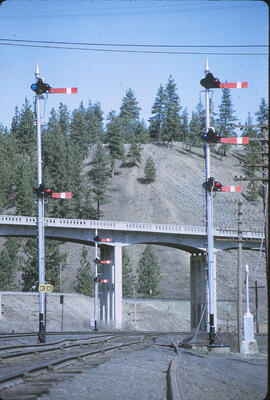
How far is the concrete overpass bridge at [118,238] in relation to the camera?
85.8m

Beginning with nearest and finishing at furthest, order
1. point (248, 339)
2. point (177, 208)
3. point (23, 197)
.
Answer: point (248, 339) → point (23, 197) → point (177, 208)

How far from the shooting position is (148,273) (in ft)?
379

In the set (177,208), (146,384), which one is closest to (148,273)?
(177,208)

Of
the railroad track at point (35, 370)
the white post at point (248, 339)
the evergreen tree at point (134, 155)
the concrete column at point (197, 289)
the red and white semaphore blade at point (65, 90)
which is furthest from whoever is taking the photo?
the evergreen tree at point (134, 155)

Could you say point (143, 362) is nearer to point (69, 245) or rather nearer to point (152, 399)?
point (152, 399)

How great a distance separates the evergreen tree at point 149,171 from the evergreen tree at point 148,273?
203 ft

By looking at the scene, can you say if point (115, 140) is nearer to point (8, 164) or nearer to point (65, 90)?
point (8, 164)

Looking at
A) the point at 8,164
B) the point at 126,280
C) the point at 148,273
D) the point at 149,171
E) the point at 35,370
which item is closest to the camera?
the point at 35,370

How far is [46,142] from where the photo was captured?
171 m

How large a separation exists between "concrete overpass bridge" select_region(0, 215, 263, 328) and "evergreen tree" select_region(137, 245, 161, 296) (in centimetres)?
1636

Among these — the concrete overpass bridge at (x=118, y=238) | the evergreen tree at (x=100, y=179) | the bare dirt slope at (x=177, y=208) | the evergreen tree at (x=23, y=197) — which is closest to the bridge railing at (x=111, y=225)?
the concrete overpass bridge at (x=118, y=238)

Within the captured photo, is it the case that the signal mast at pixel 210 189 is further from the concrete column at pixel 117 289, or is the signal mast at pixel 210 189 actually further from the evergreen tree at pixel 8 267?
the evergreen tree at pixel 8 267

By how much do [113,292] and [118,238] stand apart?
294 inches

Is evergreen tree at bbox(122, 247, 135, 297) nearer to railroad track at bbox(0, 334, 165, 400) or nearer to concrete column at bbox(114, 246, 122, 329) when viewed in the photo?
concrete column at bbox(114, 246, 122, 329)
